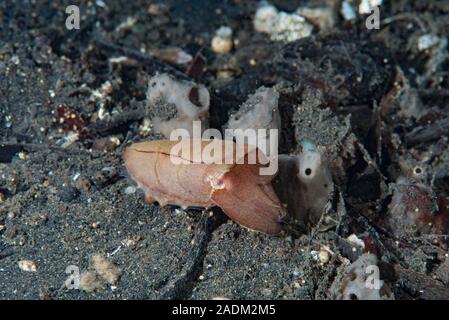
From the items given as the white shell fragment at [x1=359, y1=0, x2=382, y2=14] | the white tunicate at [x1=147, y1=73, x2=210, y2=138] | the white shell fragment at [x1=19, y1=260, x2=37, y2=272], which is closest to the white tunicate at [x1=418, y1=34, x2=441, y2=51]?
the white shell fragment at [x1=359, y1=0, x2=382, y2=14]

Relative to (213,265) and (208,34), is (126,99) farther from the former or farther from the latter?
(213,265)

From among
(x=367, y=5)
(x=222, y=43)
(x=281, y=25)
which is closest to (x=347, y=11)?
(x=367, y=5)

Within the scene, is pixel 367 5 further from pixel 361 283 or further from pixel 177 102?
pixel 361 283

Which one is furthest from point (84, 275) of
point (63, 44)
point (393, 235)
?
point (63, 44)

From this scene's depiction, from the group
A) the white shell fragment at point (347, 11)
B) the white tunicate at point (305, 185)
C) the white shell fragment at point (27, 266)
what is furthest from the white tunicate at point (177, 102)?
the white shell fragment at point (347, 11)

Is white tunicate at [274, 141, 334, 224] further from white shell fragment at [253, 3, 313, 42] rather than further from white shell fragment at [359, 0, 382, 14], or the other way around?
white shell fragment at [359, 0, 382, 14]
